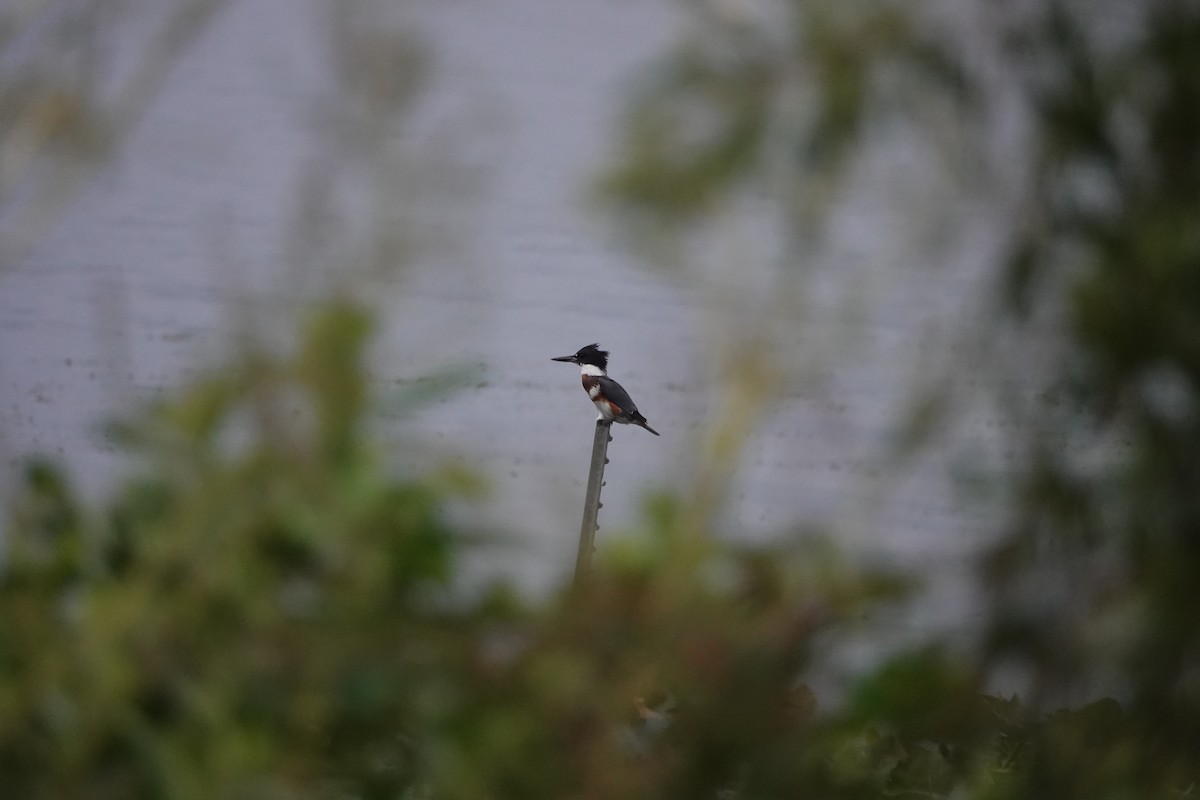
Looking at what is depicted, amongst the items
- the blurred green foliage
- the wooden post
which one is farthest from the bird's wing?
the blurred green foliage

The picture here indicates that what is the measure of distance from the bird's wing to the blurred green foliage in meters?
1.76

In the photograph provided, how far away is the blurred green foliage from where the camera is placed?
0.74 m

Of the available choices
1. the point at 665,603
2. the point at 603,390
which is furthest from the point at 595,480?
the point at 665,603

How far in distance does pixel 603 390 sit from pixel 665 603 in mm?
2080

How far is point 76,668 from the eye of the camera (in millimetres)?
736

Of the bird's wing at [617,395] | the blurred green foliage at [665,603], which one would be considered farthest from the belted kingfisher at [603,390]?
the blurred green foliage at [665,603]

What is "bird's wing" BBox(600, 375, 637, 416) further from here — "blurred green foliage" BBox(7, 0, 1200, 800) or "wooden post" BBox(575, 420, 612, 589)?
"blurred green foliage" BBox(7, 0, 1200, 800)

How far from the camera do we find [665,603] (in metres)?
0.79

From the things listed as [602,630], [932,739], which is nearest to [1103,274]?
[932,739]

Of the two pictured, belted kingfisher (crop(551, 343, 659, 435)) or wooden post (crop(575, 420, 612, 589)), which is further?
belted kingfisher (crop(551, 343, 659, 435))

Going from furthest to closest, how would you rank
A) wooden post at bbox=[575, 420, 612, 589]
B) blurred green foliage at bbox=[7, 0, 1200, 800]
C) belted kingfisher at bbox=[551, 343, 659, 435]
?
belted kingfisher at bbox=[551, 343, 659, 435] < wooden post at bbox=[575, 420, 612, 589] < blurred green foliage at bbox=[7, 0, 1200, 800]

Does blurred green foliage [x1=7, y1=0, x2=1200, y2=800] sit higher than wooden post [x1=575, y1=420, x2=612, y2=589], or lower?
higher

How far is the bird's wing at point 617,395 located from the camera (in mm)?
2865

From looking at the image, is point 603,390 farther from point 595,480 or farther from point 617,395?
point 595,480
